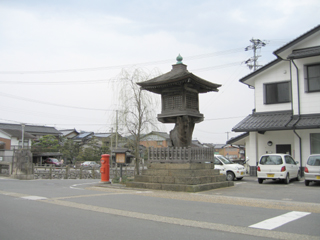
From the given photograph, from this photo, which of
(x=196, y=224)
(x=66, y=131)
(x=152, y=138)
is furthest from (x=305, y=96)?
(x=66, y=131)

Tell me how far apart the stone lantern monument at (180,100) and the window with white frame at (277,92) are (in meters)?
8.78

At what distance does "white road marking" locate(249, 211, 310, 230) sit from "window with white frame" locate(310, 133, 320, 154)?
13793 millimetres

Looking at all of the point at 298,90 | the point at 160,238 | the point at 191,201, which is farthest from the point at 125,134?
the point at 160,238

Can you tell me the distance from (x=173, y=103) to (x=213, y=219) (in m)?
8.76

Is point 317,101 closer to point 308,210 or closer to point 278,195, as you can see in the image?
point 278,195

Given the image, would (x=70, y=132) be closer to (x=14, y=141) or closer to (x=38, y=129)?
(x=38, y=129)

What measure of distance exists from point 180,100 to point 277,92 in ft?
35.4

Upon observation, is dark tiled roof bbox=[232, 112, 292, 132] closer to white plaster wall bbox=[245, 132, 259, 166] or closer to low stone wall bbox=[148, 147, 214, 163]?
white plaster wall bbox=[245, 132, 259, 166]

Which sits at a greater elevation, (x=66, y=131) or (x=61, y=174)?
(x=66, y=131)

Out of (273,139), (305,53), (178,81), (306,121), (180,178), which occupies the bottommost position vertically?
(180,178)

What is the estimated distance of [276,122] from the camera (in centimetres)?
2116

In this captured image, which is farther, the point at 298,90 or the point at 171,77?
the point at 298,90

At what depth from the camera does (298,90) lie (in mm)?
21016

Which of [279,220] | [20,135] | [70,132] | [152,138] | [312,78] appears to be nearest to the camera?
[279,220]
